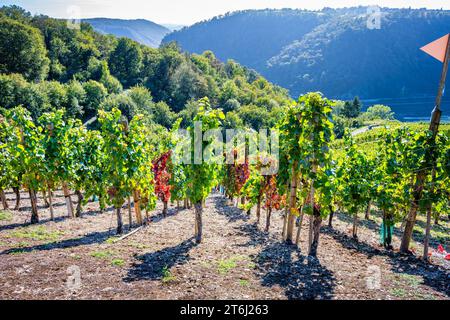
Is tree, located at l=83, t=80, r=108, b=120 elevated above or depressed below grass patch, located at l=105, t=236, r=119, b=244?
above

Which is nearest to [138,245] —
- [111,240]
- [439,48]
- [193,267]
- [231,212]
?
[111,240]

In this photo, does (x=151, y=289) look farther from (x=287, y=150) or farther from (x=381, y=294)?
(x=287, y=150)

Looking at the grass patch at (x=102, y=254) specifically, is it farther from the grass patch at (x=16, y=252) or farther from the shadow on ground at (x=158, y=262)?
the grass patch at (x=16, y=252)

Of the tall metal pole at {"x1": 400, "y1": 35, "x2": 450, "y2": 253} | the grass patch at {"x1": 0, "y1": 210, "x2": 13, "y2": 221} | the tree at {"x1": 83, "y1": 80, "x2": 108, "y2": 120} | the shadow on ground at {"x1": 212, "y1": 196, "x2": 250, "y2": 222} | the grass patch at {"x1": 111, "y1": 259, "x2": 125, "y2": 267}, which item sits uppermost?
the tree at {"x1": 83, "y1": 80, "x2": 108, "y2": 120}

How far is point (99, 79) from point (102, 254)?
87.0 meters

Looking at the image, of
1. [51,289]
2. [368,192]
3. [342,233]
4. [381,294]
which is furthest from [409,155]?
[51,289]

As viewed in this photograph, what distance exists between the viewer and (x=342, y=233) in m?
17.9

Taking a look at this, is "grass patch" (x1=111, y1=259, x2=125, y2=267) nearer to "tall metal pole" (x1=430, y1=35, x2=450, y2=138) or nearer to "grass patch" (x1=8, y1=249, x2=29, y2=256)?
"grass patch" (x1=8, y1=249, x2=29, y2=256)

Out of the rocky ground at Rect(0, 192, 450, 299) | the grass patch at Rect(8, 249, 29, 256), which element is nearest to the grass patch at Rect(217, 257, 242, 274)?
the rocky ground at Rect(0, 192, 450, 299)

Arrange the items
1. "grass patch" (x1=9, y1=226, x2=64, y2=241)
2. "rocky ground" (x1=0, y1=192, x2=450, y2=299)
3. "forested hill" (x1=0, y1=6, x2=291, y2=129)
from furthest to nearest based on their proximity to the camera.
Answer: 1. "forested hill" (x1=0, y1=6, x2=291, y2=129)
2. "grass patch" (x1=9, y1=226, x2=64, y2=241)
3. "rocky ground" (x1=0, y1=192, x2=450, y2=299)

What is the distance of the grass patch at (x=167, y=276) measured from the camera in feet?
29.9

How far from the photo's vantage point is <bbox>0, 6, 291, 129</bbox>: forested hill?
2579 inches

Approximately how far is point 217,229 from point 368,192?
24.2 feet

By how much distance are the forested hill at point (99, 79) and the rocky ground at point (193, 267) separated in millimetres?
46777
